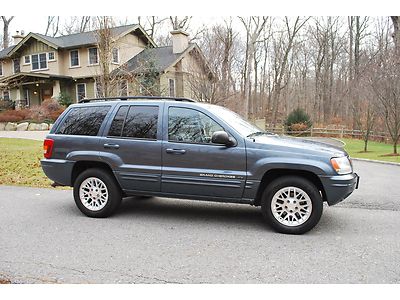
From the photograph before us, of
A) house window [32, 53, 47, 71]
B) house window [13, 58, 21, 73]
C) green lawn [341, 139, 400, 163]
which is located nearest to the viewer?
green lawn [341, 139, 400, 163]

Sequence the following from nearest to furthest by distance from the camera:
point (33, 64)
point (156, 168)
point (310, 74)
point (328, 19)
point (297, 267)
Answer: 1. point (297, 267)
2. point (156, 168)
3. point (33, 64)
4. point (328, 19)
5. point (310, 74)

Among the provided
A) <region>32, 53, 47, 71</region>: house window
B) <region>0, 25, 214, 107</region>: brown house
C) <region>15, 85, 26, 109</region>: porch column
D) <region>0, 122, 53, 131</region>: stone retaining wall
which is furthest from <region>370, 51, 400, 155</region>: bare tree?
<region>15, 85, 26, 109</region>: porch column

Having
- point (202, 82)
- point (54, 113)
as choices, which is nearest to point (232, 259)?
point (202, 82)

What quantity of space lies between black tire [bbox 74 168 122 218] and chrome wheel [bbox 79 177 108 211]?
0.04 metres

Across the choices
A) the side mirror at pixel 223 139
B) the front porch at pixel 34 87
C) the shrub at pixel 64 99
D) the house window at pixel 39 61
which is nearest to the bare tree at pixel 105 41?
the side mirror at pixel 223 139

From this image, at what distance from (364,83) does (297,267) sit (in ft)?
53.0

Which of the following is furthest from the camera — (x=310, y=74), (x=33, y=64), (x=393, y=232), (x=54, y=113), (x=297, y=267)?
(x=310, y=74)

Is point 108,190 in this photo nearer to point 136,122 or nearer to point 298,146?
point 136,122

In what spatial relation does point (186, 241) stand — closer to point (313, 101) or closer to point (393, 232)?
point (393, 232)

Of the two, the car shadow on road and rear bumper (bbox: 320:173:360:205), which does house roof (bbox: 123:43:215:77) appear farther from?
rear bumper (bbox: 320:173:360:205)

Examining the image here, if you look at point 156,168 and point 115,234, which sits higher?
point 156,168

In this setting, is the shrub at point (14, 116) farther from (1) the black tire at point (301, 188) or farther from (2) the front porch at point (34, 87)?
(1) the black tire at point (301, 188)

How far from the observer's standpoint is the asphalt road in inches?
144

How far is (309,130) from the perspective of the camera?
28219mm
